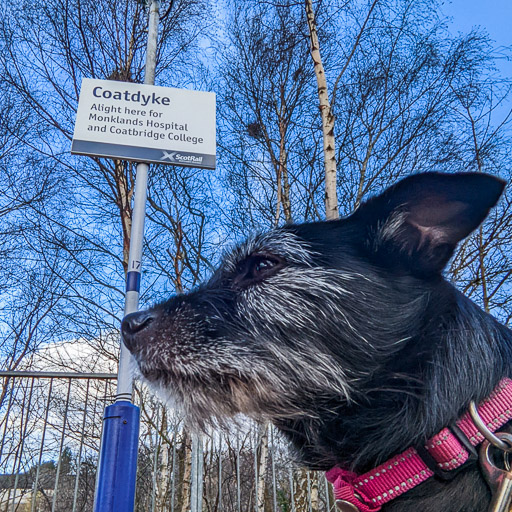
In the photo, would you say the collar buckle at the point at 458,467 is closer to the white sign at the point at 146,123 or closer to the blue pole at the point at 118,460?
the blue pole at the point at 118,460

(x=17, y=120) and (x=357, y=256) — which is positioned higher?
(x=17, y=120)

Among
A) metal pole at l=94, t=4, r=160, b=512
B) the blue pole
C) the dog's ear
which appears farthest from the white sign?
the dog's ear

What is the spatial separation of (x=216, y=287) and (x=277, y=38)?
25.7ft

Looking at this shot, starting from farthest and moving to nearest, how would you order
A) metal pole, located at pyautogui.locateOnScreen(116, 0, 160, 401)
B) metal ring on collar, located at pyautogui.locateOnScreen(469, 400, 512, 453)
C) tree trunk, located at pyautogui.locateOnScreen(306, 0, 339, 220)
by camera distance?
tree trunk, located at pyautogui.locateOnScreen(306, 0, 339, 220) < metal pole, located at pyautogui.locateOnScreen(116, 0, 160, 401) < metal ring on collar, located at pyautogui.locateOnScreen(469, 400, 512, 453)

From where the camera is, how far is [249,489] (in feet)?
23.6

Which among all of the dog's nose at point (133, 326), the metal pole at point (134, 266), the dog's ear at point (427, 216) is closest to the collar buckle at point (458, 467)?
the dog's ear at point (427, 216)

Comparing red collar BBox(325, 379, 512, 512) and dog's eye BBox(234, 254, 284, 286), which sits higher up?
dog's eye BBox(234, 254, 284, 286)

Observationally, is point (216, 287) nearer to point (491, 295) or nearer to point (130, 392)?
point (130, 392)

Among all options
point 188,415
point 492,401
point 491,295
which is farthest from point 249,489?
point 492,401

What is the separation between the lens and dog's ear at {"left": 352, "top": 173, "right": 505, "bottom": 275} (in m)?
1.46

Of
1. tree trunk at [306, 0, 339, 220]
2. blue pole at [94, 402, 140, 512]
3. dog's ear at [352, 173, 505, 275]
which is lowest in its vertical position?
blue pole at [94, 402, 140, 512]

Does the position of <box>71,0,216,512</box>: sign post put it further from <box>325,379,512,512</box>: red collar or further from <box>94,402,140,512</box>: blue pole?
<box>325,379,512,512</box>: red collar

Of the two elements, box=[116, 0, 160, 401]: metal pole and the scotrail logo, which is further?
the scotrail logo

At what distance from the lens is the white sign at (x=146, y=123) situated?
11.1ft
